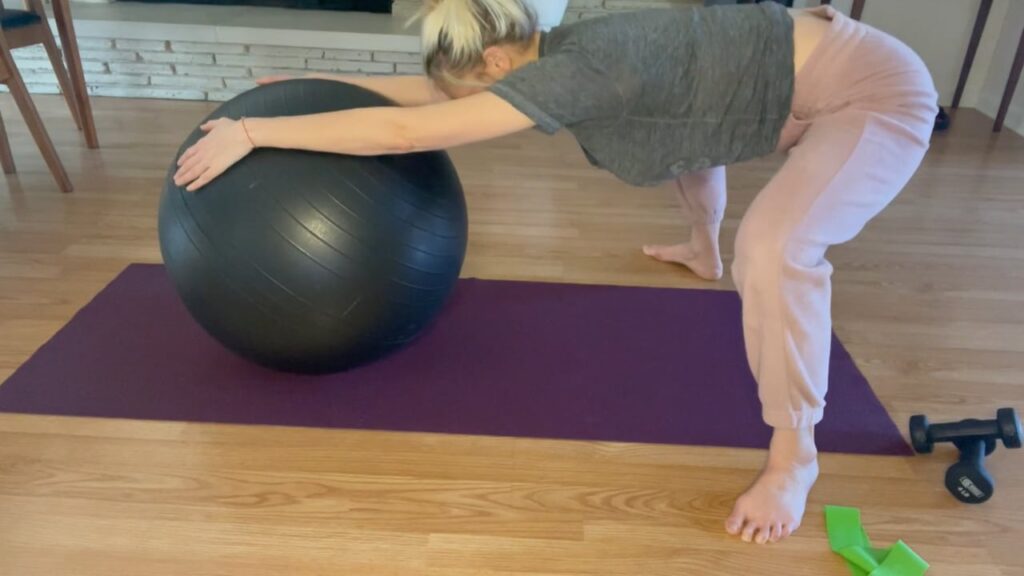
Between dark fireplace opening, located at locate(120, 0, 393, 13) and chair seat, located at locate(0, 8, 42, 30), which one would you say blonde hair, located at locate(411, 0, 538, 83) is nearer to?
chair seat, located at locate(0, 8, 42, 30)

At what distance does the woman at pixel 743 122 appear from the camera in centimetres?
120

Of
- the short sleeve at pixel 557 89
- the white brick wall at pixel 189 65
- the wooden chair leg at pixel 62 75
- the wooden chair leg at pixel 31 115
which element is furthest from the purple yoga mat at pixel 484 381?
the white brick wall at pixel 189 65

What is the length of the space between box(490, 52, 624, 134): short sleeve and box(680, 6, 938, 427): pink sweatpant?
31 cm

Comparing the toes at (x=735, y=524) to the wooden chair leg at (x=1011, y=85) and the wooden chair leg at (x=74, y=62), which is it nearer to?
the wooden chair leg at (x=74, y=62)

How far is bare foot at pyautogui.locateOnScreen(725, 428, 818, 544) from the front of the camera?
1.26 metres

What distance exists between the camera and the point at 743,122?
1.33 metres

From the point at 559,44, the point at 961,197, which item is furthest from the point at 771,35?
the point at 961,197

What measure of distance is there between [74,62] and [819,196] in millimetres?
2549

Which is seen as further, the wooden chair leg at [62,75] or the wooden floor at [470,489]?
the wooden chair leg at [62,75]

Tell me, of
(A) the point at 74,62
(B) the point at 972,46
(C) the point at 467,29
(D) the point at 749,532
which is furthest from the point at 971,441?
(A) the point at 74,62

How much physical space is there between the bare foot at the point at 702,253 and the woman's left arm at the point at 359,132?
93 centimetres

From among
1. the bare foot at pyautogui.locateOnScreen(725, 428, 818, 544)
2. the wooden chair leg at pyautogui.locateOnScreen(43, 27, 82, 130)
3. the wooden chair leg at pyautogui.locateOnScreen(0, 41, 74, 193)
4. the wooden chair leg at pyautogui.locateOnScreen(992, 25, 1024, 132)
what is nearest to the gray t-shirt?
the bare foot at pyautogui.locateOnScreen(725, 428, 818, 544)

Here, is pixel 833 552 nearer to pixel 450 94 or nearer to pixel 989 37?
pixel 450 94

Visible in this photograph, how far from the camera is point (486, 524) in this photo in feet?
4.15
